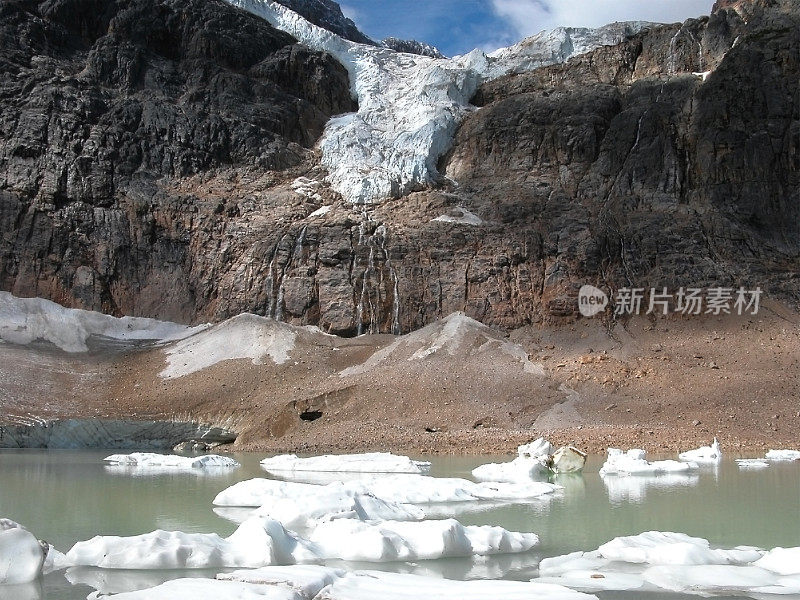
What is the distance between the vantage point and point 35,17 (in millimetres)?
57875

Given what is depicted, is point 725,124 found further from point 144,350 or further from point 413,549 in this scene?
point 413,549

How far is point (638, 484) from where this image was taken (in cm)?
1702

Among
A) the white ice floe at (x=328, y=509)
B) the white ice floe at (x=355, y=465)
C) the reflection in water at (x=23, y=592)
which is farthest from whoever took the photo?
the white ice floe at (x=355, y=465)

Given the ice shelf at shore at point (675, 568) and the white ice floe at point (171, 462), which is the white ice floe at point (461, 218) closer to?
the white ice floe at point (171, 462)

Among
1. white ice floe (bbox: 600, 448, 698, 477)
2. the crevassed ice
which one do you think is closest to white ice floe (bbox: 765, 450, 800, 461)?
white ice floe (bbox: 600, 448, 698, 477)

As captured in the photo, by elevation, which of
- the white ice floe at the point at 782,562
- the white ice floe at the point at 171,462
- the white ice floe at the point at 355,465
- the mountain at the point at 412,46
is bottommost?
the white ice floe at the point at 171,462

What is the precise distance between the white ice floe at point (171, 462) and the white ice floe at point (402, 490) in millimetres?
8322

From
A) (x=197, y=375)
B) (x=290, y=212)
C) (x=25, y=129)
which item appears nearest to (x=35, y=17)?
(x=25, y=129)

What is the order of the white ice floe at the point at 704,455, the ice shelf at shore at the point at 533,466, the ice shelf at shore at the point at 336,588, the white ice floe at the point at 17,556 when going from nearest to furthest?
the ice shelf at shore at the point at 336,588, the white ice floe at the point at 17,556, the ice shelf at shore at the point at 533,466, the white ice floe at the point at 704,455

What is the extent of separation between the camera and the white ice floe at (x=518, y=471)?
1736cm

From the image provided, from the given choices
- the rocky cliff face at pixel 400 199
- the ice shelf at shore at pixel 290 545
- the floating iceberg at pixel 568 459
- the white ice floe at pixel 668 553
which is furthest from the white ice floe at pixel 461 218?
the white ice floe at pixel 668 553

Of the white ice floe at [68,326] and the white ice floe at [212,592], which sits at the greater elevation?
the white ice floe at [68,326]

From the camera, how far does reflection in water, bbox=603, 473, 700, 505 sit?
14.6 metres

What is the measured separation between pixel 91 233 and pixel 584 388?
1297 inches
